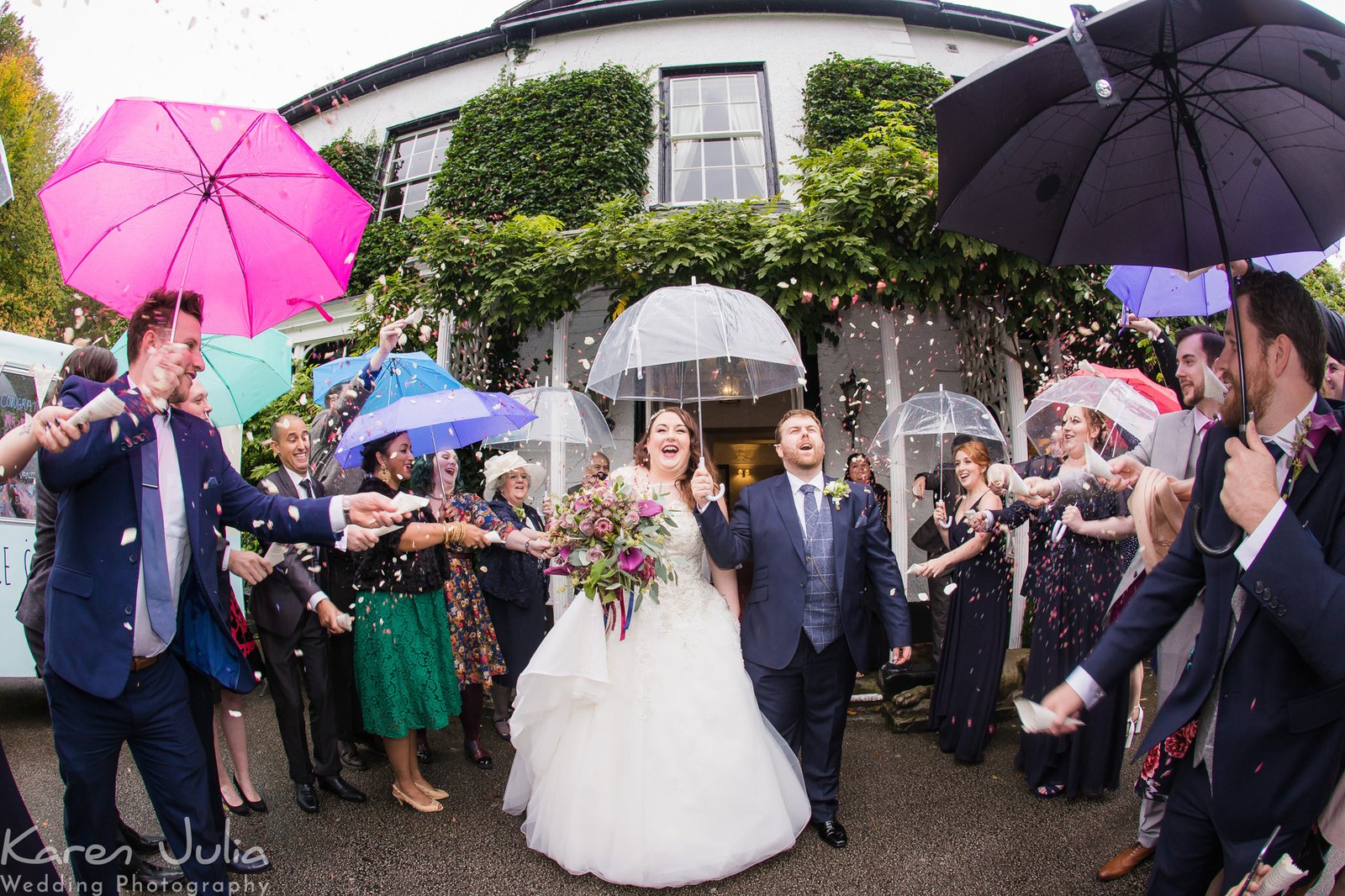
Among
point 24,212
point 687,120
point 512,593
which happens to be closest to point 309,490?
point 512,593

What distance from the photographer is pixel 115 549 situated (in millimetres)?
2584

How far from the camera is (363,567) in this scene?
4305 millimetres

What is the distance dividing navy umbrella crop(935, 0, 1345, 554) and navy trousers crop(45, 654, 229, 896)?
3.25 meters

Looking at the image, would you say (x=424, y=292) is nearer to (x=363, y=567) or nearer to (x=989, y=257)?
(x=363, y=567)

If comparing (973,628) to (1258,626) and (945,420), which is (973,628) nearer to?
(945,420)

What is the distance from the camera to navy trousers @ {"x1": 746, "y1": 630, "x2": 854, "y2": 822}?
3.98 m

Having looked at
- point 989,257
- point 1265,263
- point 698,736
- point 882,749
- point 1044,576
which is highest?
point 989,257

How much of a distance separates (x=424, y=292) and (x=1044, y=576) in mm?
6097

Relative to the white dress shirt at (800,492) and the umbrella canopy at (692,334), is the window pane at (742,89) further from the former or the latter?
the white dress shirt at (800,492)

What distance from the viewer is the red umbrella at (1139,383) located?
4806 millimetres

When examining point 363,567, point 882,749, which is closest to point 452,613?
point 363,567

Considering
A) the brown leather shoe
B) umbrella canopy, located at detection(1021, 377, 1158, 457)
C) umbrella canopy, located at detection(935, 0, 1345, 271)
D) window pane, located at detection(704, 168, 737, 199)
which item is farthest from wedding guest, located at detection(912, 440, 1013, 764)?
window pane, located at detection(704, 168, 737, 199)

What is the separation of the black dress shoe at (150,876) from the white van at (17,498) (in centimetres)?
302

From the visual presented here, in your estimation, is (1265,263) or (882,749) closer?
(1265,263)
